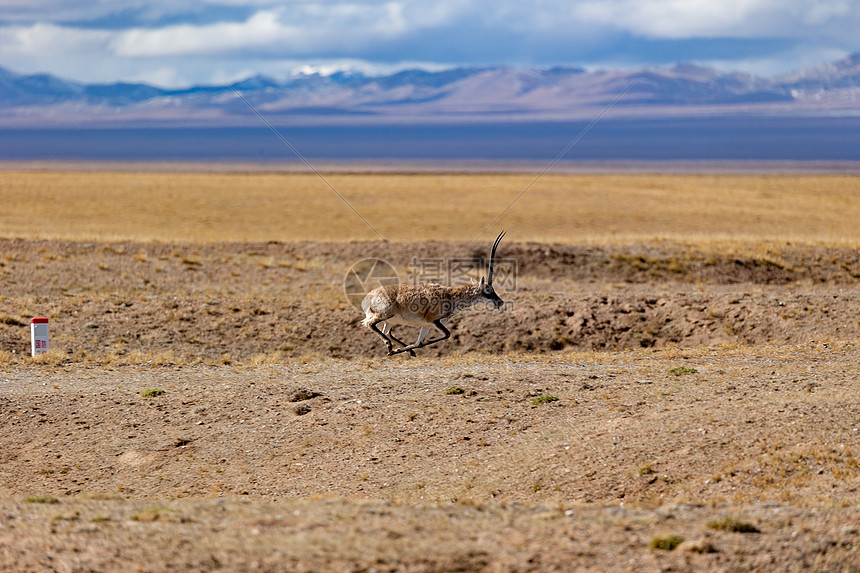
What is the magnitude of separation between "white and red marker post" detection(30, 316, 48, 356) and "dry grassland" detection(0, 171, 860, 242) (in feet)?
51.2

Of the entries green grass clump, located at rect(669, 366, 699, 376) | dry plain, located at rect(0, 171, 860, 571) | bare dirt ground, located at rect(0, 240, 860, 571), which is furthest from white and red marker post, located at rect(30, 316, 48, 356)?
green grass clump, located at rect(669, 366, 699, 376)

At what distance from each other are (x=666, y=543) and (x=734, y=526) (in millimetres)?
732

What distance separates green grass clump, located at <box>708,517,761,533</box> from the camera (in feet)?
25.3

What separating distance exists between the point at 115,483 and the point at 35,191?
56004 mm

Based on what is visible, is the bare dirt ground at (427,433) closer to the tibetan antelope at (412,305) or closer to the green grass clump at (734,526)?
the green grass clump at (734,526)

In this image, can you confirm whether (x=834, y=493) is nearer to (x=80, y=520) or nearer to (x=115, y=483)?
(x=80, y=520)

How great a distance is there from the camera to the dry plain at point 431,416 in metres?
Answer: 7.55

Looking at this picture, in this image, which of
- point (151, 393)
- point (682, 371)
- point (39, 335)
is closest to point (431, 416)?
point (682, 371)

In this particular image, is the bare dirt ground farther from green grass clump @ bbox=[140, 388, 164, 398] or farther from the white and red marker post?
the white and red marker post

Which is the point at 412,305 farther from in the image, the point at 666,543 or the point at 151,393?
the point at 666,543

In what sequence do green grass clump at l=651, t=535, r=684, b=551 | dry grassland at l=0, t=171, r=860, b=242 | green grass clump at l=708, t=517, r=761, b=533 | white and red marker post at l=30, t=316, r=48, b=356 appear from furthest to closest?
1. dry grassland at l=0, t=171, r=860, b=242
2. white and red marker post at l=30, t=316, r=48, b=356
3. green grass clump at l=708, t=517, r=761, b=533
4. green grass clump at l=651, t=535, r=684, b=551

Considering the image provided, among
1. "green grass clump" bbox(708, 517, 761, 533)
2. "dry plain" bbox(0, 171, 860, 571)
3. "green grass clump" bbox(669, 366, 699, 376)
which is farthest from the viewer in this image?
"green grass clump" bbox(669, 366, 699, 376)

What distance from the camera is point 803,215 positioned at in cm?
5372

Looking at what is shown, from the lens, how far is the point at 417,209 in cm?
5722
